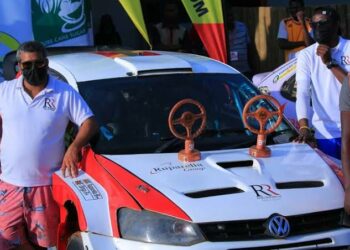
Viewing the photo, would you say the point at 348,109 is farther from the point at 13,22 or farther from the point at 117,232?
the point at 13,22

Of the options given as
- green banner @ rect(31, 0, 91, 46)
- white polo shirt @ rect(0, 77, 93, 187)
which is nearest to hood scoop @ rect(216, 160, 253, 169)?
white polo shirt @ rect(0, 77, 93, 187)

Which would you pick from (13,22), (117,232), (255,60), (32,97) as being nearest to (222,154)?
(117,232)

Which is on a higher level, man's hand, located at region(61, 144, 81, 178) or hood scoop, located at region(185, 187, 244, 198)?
man's hand, located at region(61, 144, 81, 178)

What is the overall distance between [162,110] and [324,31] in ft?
4.27

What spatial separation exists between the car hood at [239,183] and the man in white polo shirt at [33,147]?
1.35 ft

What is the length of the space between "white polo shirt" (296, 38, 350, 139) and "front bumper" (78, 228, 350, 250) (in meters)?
1.30

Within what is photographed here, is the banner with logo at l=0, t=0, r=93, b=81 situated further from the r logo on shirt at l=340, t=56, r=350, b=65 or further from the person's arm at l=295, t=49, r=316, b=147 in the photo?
the r logo on shirt at l=340, t=56, r=350, b=65

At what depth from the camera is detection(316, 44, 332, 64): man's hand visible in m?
4.93

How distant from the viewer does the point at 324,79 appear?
16.6 ft

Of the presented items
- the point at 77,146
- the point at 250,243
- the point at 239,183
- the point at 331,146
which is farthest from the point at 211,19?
the point at 250,243

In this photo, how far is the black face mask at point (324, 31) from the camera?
16.3 ft

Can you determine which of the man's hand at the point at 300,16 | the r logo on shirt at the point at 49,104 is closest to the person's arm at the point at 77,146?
the r logo on shirt at the point at 49,104

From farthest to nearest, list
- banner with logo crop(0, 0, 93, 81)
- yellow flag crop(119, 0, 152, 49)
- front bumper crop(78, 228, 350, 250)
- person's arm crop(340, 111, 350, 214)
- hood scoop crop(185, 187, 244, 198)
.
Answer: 1. banner with logo crop(0, 0, 93, 81)
2. yellow flag crop(119, 0, 152, 49)
3. person's arm crop(340, 111, 350, 214)
4. hood scoop crop(185, 187, 244, 198)
5. front bumper crop(78, 228, 350, 250)

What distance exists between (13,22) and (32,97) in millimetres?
4745
